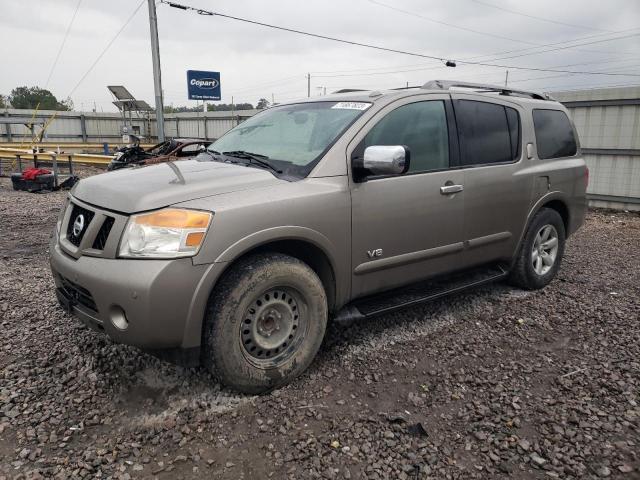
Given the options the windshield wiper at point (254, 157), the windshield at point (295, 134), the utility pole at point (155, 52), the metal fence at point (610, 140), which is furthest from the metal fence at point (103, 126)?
the windshield wiper at point (254, 157)

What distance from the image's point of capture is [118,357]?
3.31 m

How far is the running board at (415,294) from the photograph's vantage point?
10.9 ft

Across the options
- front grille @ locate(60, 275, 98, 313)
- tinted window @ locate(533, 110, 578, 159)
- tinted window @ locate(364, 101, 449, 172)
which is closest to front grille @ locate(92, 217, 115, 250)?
front grille @ locate(60, 275, 98, 313)

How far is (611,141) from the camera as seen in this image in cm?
929

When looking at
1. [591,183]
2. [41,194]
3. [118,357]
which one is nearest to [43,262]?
[118,357]

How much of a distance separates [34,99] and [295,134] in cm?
7166

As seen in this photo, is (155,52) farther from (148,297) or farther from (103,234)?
(148,297)

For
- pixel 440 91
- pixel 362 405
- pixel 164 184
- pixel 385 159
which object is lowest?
pixel 362 405

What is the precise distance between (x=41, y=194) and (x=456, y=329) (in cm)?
1058

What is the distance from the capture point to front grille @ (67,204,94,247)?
284 cm

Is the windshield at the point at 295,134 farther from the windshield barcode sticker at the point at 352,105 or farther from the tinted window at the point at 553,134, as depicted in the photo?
the tinted window at the point at 553,134

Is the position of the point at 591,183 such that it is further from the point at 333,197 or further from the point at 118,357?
the point at 118,357

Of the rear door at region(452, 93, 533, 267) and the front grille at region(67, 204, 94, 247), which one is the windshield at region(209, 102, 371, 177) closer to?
the rear door at region(452, 93, 533, 267)

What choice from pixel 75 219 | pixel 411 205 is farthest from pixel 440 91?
pixel 75 219
